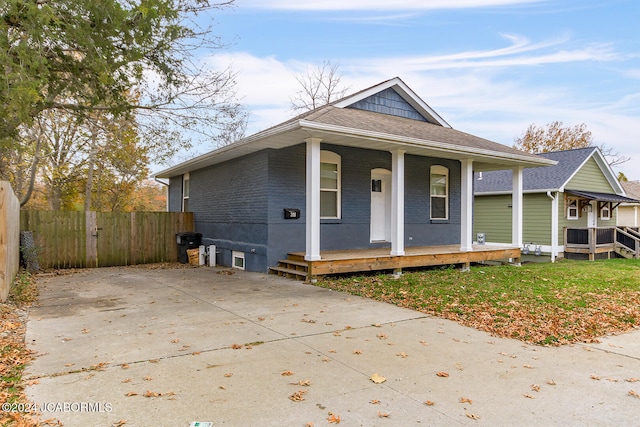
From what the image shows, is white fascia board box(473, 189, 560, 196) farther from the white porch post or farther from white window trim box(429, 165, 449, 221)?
white window trim box(429, 165, 449, 221)

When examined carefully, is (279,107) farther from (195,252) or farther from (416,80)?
(195,252)

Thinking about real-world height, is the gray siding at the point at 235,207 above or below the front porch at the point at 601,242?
above

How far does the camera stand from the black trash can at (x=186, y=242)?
42.8ft

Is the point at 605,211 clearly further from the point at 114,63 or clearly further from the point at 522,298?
the point at 114,63

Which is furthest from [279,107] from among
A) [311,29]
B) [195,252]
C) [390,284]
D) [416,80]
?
[390,284]

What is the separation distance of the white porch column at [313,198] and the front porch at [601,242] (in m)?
13.4

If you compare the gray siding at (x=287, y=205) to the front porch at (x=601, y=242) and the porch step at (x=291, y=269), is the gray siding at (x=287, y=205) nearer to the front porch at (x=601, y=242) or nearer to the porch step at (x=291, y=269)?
the porch step at (x=291, y=269)

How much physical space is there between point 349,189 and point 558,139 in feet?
101

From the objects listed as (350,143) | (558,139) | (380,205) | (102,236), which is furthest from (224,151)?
(558,139)

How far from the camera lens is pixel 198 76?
29.6 ft

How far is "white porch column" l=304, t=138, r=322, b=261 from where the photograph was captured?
8492mm

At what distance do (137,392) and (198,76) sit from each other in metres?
7.43

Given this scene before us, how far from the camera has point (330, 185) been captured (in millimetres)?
10516

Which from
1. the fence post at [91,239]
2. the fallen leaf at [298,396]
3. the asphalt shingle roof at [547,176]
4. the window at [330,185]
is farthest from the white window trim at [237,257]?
the asphalt shingle roof at [547,176]
